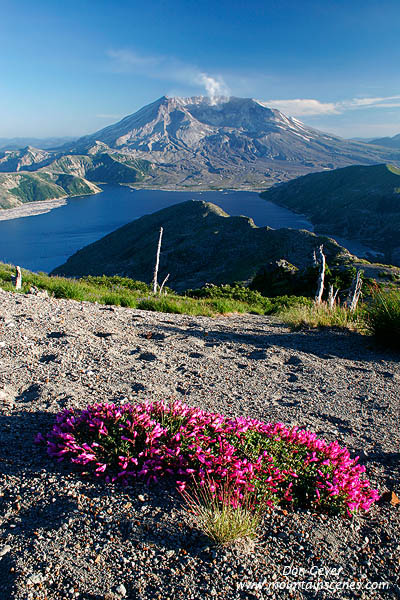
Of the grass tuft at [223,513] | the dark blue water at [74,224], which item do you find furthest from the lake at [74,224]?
the grass tuft at [223,513]

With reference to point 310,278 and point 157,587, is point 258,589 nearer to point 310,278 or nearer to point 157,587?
point 157,587

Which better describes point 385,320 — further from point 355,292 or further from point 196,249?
point 196,249

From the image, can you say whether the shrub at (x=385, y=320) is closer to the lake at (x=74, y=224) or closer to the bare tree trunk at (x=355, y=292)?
the bare tree trunk at (x=355, y=292)

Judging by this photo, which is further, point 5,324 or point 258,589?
point 5,324

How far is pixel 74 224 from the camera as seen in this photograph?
142 m

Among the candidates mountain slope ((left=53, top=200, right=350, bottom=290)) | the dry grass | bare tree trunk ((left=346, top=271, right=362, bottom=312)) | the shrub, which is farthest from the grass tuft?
mountain slope ((left=53, top=200, right=350, bottom=290))

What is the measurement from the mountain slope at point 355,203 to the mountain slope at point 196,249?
4692cm

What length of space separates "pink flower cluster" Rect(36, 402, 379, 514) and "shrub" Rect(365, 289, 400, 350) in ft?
15.1

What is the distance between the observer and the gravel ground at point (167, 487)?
2.24 metres

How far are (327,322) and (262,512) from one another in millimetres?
6348

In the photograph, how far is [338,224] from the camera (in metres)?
133

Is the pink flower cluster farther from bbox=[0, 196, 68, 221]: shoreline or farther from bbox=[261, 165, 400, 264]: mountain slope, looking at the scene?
bbox=[0, 196, 68, 221]: shoreline

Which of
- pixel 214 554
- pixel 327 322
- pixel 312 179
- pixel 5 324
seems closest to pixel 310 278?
pixel 327 322

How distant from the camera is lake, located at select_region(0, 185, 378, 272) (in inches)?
3819
